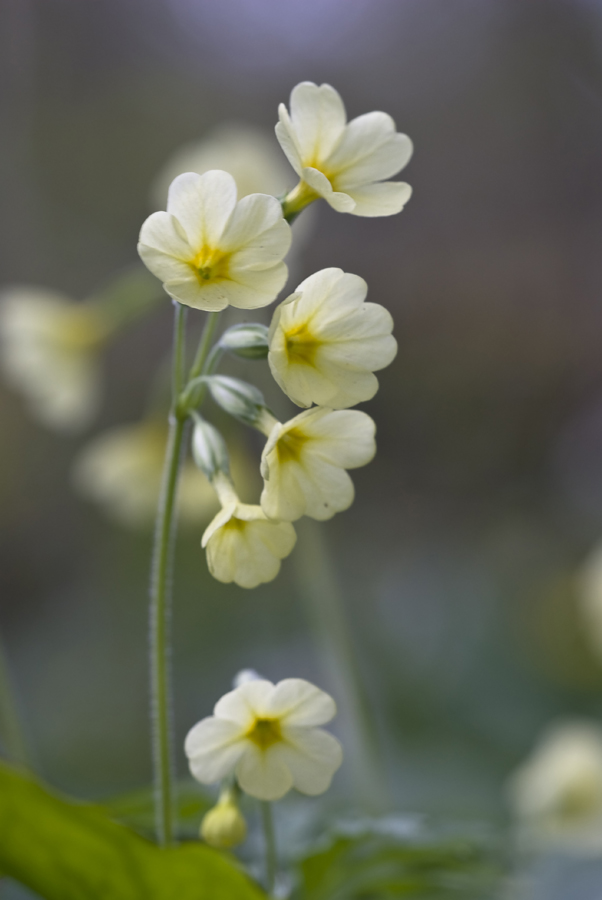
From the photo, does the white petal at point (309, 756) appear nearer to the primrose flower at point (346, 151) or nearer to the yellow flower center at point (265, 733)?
the yellow flower center at point (265, 733)

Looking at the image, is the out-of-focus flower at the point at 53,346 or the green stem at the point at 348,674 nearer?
the green stem at the point at 348,674

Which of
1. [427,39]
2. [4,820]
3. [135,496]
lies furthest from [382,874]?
[427,39]

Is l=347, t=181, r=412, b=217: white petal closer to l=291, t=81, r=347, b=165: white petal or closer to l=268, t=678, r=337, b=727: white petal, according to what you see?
l=291, t=81, r=347, b=165: white petal

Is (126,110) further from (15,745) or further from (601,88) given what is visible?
(15,745)

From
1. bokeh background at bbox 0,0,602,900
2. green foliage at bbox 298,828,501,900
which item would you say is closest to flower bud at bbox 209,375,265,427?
green foliage at bbox 298,828,501,900

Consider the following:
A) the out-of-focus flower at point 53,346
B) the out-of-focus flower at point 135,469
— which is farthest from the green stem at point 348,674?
the out-of-focus flower at point 53,346
